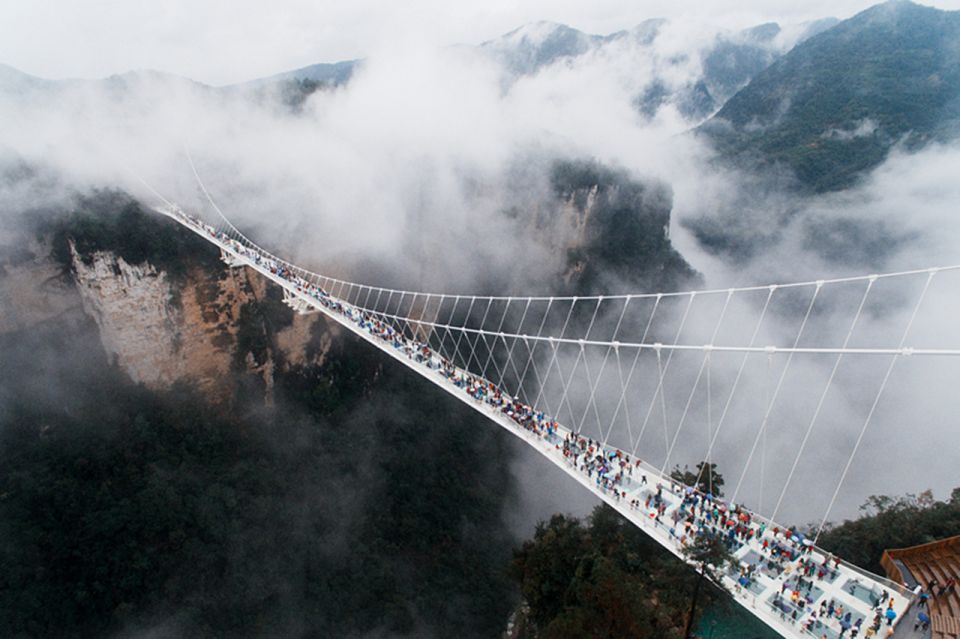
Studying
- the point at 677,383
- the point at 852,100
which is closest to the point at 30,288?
the point at 677,383

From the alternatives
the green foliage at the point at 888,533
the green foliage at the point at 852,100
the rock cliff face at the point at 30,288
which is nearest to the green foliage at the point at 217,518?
the rock cliff face at the point at 30,288

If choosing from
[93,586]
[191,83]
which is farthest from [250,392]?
[191,83]

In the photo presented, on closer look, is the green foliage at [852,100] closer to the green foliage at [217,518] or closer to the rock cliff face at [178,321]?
the green foliage at [217,518]

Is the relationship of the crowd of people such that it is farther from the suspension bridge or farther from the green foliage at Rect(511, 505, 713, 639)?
the green foliage at Rect(511, 505, 713, 639)

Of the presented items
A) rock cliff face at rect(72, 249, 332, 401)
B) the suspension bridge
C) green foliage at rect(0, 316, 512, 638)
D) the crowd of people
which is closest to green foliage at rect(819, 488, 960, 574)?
the suspension bridge

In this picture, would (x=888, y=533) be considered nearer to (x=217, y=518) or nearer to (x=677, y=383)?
(x=217, y=518)

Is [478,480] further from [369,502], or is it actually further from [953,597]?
[953,597]
